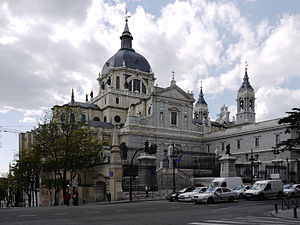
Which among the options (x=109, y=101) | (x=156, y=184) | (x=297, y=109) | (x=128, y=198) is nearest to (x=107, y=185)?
(x=128, y=198)

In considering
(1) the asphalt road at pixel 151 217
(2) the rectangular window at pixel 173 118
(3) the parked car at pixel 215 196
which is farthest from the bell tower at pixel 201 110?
(1) the asphalt road at pixel 151 217

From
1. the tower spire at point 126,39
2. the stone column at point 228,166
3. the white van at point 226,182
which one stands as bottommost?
the white van at point 226,182

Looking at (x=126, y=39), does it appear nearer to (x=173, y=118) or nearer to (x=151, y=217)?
(x=173, y=118)

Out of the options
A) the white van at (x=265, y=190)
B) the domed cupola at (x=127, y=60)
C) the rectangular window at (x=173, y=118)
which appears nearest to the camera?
the white van at (x=265, y=190)

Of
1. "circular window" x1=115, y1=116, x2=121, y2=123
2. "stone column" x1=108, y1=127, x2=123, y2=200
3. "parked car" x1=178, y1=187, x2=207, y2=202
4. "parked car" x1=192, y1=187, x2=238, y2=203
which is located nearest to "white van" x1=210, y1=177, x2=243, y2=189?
"parked car" x1=178, y1=187, x2=207, y2=202

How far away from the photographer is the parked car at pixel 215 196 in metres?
27.3

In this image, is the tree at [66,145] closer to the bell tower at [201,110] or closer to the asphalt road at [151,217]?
the asphalt road at [151,217]

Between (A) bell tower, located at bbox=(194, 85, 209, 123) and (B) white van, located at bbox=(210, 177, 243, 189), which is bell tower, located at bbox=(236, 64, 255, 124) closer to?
(A) bell tower, located at bbox=(194, 85, 209, 123)

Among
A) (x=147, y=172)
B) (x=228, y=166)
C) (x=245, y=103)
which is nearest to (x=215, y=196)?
(x=228, y=166)

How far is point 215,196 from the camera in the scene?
2769cm

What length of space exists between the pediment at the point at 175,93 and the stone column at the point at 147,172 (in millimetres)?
34357

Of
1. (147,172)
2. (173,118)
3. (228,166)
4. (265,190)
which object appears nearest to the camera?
(265,190)

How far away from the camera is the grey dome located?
86938mm

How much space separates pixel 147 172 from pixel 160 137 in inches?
1251
